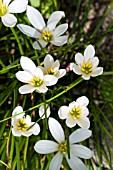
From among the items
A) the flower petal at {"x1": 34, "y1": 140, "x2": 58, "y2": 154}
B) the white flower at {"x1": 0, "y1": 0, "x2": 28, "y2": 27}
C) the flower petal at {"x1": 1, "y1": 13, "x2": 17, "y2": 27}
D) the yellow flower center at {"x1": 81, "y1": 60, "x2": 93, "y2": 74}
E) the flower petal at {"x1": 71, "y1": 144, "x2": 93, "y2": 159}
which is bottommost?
the flower petal at {"x1": 71, "y1": 144, "x2": 93, "y2": 159}

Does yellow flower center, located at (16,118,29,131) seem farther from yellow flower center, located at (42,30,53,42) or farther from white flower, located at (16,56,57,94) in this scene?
yellow flower center, located at (42,30,53,42)

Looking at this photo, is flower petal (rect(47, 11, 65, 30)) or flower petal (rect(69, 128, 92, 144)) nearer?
flower petal (rect(69, 128, 92, 144))

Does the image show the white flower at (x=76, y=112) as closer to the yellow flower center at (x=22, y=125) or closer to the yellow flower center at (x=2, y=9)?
the yellow flower center at (x=22, y=125)

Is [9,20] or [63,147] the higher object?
[9,20]

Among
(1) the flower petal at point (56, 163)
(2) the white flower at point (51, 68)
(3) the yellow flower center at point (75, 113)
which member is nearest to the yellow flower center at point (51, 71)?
(2) the white flower at point (51, 68)

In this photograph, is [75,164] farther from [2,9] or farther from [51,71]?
[2,9]

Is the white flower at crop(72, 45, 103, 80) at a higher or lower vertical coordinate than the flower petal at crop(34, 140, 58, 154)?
higher

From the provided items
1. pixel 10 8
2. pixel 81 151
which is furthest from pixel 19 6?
pixel 81 151

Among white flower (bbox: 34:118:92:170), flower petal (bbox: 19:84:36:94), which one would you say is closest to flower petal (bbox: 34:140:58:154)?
white flower (bbox: 34:118:92:170)
